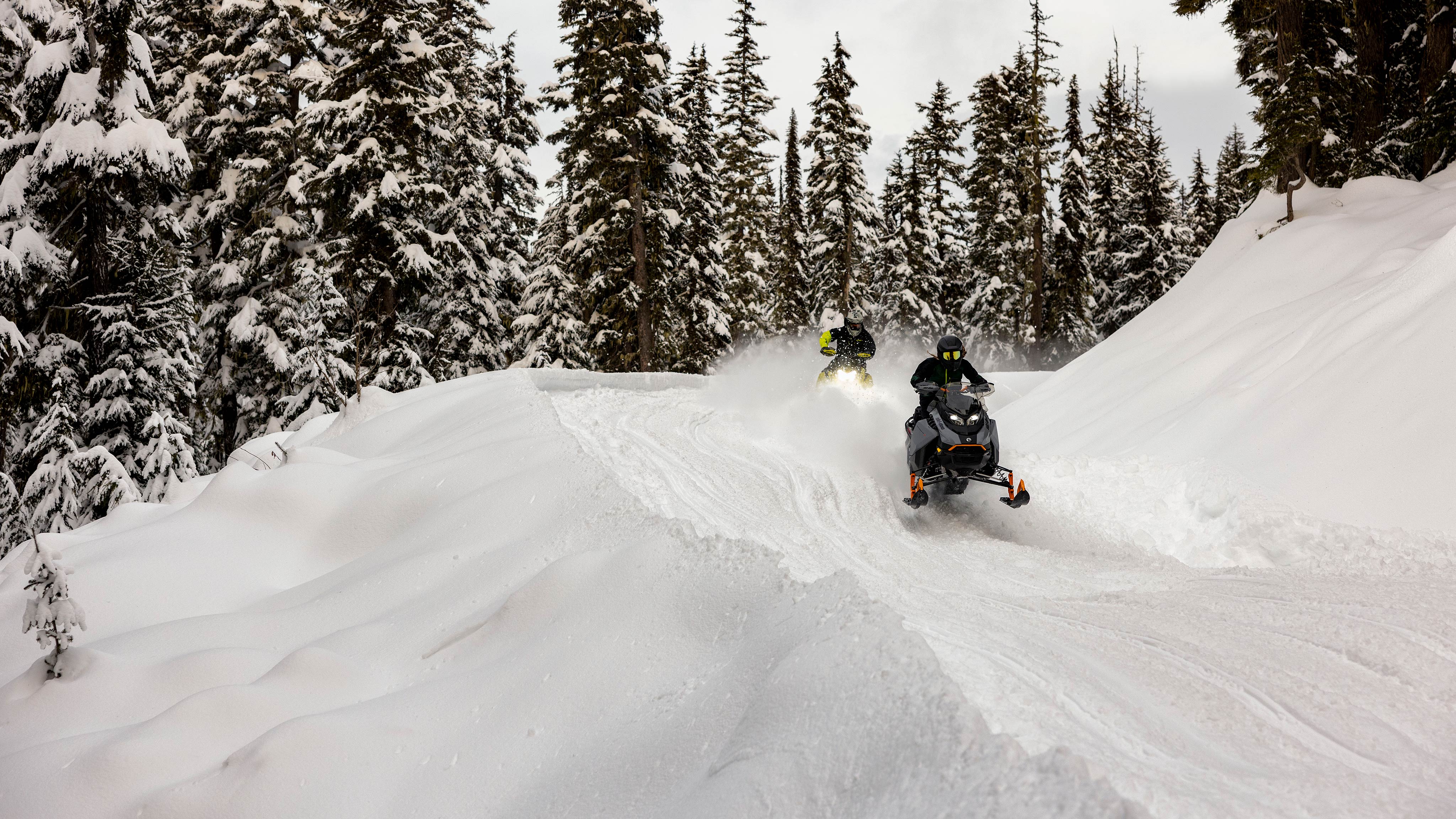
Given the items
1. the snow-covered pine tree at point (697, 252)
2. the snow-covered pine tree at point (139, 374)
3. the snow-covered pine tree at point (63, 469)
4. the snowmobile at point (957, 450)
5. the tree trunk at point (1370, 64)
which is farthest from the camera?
the snow-covered pine tree at point (697, 252)

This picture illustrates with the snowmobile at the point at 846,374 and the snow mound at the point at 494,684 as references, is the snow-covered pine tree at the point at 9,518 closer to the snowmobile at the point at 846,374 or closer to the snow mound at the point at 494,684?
the snow mound at the point at 494,684

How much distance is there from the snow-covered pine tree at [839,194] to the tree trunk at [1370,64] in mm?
16222

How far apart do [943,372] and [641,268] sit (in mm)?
15202

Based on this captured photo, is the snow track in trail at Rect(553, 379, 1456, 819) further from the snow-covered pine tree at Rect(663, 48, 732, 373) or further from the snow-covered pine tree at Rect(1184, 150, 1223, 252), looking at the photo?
the snow-covered pine tree at Rect(1184, 150, 1223, 252)

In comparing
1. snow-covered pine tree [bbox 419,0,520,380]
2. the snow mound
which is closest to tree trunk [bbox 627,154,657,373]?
snow-covered pine tree [bbox 419,0,520,380]

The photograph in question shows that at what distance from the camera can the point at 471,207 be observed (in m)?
25.4

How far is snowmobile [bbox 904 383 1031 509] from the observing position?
26.4 ft

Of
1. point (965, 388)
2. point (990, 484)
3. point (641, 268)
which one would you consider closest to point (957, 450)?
point (990, 484)

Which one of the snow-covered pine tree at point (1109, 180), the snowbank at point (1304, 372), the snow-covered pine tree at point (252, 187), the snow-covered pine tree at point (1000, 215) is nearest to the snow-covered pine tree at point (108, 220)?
the snow-covered pine tree at point (252, 187)

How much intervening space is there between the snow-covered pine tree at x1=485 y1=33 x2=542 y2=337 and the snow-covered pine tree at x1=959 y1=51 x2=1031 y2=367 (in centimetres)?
1961

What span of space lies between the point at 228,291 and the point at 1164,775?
70.6 ft

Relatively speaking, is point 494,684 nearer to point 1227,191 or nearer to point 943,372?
point 943,372

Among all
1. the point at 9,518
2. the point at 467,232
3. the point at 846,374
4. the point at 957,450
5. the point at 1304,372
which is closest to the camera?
the point at 957,450

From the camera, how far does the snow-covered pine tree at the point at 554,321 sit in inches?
983
